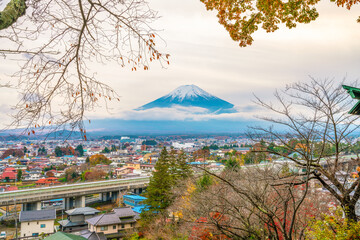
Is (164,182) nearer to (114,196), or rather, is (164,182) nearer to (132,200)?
(132,200)

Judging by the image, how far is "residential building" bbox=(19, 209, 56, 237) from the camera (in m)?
22.6

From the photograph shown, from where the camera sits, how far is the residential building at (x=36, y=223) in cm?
2262

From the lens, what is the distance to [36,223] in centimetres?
2289

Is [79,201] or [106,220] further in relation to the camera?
[79,201]

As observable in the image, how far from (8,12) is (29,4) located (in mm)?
224

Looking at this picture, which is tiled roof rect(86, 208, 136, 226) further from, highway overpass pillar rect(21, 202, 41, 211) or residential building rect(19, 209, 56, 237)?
highway overpass pillar rect(21, 202, 41, 211)

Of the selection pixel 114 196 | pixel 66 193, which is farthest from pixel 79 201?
pixel 114 196

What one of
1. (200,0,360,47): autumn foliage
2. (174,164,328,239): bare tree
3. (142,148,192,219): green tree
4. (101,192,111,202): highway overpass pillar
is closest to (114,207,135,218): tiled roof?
(142,148,192,219): green tree

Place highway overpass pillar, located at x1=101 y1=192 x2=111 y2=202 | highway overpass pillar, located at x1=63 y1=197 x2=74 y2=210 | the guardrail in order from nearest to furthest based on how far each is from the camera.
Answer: the guardrail < highway overpass pillar, located at x1=63 y1=197 x2=74 y2=210 < highway overpass pillar, located at x1=101 y1=192 x2=111 y2=202

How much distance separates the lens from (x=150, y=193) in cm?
1877

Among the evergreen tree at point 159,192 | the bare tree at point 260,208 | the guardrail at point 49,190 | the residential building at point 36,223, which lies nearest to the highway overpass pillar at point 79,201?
the guardrail at point 49,190

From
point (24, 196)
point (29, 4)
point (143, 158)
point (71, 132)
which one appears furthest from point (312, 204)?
point (143, 158)

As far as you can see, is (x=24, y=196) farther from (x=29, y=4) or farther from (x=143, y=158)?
(x=143, y=158)

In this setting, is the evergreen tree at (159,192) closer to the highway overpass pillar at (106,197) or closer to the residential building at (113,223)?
the residential building at (113,223)
